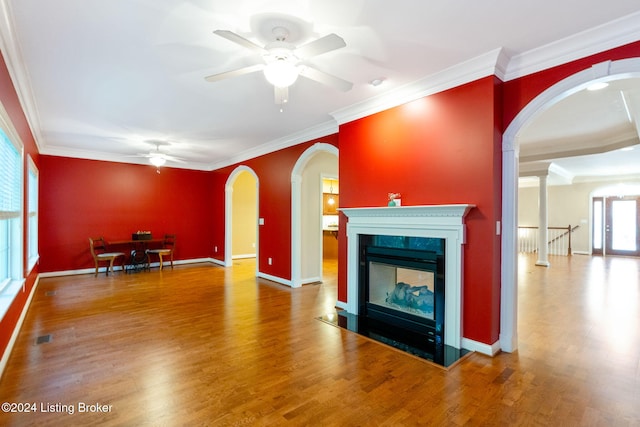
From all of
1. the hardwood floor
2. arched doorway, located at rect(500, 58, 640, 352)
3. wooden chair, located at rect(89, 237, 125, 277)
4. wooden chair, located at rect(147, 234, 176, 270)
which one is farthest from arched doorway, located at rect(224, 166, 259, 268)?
arched doorway, located at rect(500, 58, 640, 352)

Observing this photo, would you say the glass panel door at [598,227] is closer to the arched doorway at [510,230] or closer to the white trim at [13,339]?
the arched doorway at [510,230]

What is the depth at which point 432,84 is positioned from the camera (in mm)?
3244

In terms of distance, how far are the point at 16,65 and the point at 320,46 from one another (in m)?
2.93

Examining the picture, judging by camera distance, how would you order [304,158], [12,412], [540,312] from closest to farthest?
[12,412] < [540,312] < [304,158]

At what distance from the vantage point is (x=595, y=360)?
9.11 feet

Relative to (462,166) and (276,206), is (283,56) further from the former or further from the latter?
(276,206)

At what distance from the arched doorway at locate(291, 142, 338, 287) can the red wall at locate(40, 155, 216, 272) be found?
3939 mm

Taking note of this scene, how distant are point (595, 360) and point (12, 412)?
4.48m

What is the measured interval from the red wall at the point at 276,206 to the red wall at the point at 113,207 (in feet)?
8.17

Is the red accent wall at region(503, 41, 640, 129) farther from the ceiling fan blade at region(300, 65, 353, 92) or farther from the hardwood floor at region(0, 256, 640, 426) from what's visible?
the hardwood floor at region(0, 256, 640, 426)

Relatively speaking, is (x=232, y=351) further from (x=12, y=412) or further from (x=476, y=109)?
(x=476, y=109)

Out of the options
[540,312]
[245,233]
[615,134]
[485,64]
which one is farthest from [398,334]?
[245,233]

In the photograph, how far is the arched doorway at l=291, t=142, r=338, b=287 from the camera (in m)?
5.59

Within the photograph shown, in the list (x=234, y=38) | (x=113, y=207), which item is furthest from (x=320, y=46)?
(x=113, y=207)
